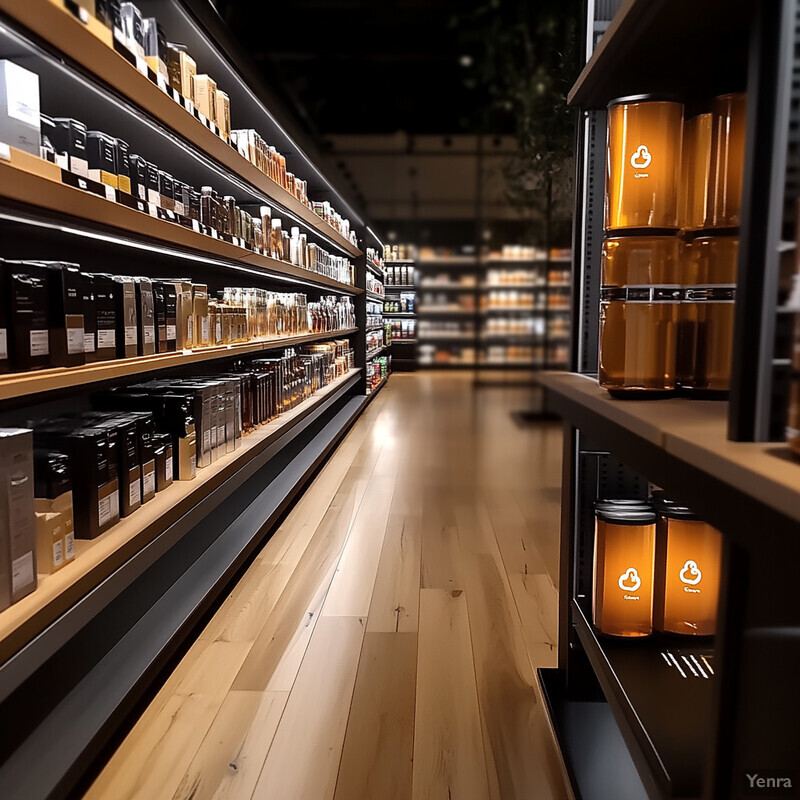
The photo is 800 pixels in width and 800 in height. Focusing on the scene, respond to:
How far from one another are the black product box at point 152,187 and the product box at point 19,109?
577 millimetres

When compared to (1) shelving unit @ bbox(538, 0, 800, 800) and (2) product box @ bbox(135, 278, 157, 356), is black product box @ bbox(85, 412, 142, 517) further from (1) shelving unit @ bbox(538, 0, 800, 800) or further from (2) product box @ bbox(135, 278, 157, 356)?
(1) shelving unit @ bbox(538, 0, 800, 800)

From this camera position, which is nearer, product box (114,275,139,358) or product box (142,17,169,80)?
product box (114,275,139,358)

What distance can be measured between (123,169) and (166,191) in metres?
0.32

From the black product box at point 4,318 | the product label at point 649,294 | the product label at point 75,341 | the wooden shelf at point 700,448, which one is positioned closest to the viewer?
the wooden shelf at point 700,448

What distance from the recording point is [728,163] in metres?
1.01

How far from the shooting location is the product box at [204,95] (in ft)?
8.38

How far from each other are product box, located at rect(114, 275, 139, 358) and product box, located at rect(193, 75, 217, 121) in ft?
2.89

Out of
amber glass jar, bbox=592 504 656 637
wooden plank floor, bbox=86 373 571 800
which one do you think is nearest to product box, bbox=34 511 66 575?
wooden plank floor, bbox=86 373 571 800

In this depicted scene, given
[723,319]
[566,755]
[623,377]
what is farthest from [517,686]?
[723,319]

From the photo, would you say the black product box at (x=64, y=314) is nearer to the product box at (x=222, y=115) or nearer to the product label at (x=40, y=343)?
the product label at (x=40, y=343)

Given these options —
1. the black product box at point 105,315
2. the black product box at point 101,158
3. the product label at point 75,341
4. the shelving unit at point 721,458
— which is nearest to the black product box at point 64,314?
the product label at point 75,341

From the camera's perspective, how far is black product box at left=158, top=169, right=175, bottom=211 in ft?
7.31

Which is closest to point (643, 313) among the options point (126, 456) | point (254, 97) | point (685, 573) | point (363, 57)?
point (685, 573)

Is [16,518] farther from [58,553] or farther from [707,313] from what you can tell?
[707,313]
